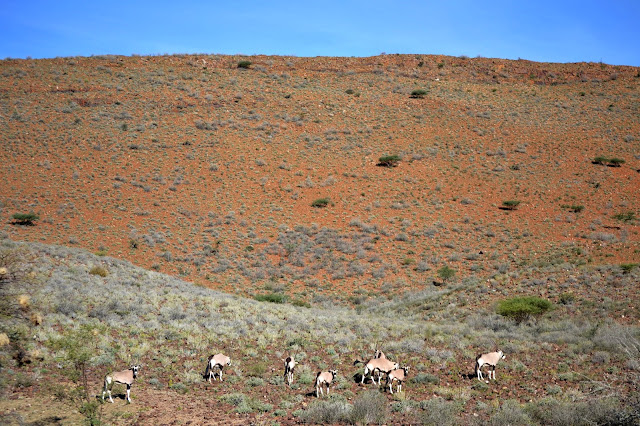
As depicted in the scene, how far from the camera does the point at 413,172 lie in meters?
41.6

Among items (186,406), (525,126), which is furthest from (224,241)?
→ (525,126)

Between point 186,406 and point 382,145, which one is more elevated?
point 382,145

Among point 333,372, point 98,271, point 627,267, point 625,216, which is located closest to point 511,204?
point 625,216

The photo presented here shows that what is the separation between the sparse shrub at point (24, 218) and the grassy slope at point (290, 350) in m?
13.6

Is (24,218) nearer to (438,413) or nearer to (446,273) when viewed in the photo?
(446,273)

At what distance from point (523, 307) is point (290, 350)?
983 cm

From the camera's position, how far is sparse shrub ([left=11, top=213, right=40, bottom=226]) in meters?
31.2

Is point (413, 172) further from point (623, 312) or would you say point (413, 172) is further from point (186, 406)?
point (186, 406)

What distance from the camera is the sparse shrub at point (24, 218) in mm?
31219

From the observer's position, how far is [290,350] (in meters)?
13.7

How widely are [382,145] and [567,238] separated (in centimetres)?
2117

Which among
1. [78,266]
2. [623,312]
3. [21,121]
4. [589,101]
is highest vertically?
[589,101]

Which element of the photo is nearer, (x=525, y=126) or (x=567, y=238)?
(x=567, y=238)

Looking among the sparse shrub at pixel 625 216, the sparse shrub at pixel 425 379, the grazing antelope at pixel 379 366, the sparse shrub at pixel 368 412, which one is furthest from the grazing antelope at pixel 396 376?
the sparse shrub at pixel 625 216
